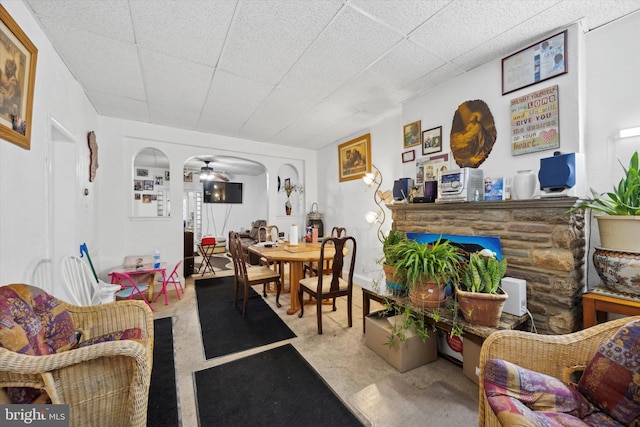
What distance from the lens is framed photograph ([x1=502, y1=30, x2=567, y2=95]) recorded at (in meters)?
1.83

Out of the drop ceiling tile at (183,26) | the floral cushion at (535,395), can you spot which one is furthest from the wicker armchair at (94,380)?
the drop ceiling tile at (183,26)

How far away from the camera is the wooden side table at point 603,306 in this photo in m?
1.38

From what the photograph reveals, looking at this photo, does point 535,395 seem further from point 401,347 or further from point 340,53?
point 340,53

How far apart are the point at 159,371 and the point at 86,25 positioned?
2673 millimetres

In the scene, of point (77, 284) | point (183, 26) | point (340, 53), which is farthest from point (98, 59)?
point (340, 53)

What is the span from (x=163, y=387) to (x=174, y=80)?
9.17 ft

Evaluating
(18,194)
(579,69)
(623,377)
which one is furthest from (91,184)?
(579,69)

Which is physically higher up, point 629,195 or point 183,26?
point 183,26

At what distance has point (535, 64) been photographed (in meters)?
1.95

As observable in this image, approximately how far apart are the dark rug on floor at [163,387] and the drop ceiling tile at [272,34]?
266cm

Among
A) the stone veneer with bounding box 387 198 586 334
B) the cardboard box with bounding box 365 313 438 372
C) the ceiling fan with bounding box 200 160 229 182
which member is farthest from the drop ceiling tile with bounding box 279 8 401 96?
the ceiling fan with bounding box 200 160 229 182

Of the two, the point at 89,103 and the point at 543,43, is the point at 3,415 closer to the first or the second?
the point at 89,103

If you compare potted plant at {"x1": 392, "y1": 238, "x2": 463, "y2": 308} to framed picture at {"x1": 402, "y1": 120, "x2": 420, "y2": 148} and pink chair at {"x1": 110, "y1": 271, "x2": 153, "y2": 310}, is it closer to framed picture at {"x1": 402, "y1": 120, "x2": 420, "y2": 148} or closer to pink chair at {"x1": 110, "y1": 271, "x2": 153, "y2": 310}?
framed picture at {"x1": 402, "y1": 120, "x2": 420, "y2": 148}

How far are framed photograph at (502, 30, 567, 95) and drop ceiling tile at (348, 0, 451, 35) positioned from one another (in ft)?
3.05
